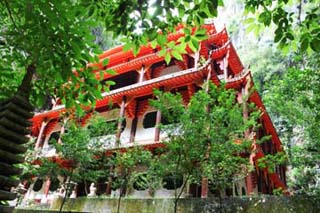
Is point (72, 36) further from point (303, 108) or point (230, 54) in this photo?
→ point (230, 54)

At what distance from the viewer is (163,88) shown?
1513cm

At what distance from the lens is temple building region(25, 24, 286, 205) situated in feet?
45.9

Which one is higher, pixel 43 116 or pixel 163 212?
pixel 43 116

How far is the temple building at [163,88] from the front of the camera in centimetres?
1400

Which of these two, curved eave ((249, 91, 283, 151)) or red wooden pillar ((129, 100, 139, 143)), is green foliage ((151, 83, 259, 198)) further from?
red wooden pillar ((129, 100, 139, 143))

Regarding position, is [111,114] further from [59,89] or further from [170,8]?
[170,8]

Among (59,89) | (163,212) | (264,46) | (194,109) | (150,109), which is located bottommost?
(163,212)

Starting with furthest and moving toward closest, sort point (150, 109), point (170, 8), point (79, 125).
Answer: point (150, 109), point (79, 125), point (170, 8)

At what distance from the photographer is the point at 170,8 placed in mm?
2348

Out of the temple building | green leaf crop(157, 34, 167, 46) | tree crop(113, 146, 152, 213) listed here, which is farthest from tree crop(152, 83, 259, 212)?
green leaf crop(157, 34, 167, 46)

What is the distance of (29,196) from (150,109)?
972 centimetres

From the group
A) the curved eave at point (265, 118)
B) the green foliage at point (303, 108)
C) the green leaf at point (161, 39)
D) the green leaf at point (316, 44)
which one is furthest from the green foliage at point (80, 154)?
the green leaf at point (316, 44)

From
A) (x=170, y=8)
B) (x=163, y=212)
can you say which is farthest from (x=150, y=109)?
(x=170, y=8)

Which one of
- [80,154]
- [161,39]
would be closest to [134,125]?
[80,154]
